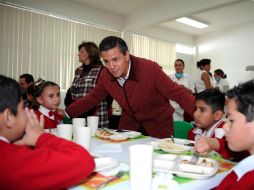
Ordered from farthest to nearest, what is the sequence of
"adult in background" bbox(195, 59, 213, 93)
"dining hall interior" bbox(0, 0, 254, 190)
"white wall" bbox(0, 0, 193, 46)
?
1. "adult in background" bbox(195, 59, 213, 93)
2. "white wall" bbox(0, 0, 193, 46)
3. "dining hall interior" bbox(0, 0, 254, 190)

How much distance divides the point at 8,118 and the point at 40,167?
22 centimetres

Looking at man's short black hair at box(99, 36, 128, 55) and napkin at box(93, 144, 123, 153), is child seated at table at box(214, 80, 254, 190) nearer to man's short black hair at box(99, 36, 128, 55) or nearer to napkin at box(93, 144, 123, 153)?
napkin at box(93, 144, 123, 153)

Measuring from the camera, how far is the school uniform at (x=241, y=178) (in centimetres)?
89

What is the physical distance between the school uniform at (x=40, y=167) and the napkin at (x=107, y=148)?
56cm

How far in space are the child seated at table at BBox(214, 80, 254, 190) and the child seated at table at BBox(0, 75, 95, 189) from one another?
0.53m

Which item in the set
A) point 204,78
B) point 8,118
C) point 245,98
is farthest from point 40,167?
point 204,78

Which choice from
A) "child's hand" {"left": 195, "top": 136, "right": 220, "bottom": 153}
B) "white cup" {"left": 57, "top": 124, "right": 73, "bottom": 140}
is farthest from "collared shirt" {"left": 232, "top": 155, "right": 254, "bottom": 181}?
"white cup" {"left": 57, "top": 124, "right": 73, "bottom": 140}

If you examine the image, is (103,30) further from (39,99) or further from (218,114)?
(218,114)

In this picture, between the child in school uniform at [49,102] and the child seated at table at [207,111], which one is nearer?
the child seated at table at [207,111]

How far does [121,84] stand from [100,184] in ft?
4.44

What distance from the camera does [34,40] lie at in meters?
5.23

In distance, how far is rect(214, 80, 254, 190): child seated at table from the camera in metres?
0.96

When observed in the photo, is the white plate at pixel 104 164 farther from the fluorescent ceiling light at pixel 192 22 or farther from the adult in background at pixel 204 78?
the fluorescent ceiling light at pixel 192 22

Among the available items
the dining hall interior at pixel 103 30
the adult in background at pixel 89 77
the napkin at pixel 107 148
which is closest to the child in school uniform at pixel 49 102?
the adult in background at pixel 89 77
